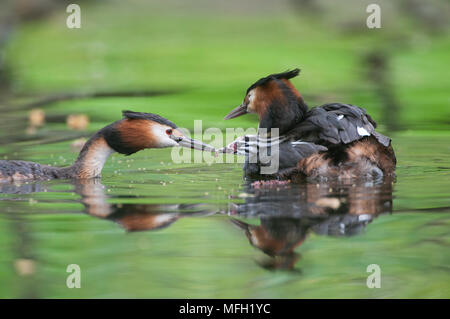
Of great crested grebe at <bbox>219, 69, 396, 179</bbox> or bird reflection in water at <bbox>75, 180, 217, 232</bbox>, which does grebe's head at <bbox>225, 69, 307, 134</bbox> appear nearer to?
great crested grebe at <bbox>219, 69, 396, 179</bbox>

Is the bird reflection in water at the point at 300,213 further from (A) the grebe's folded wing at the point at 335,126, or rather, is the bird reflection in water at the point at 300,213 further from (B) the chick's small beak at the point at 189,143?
(B) the chick's small beak at the point at 189,143

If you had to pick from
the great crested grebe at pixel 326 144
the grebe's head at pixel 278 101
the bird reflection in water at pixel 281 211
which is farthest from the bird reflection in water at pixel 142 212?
the grebe's head at pixel 278 101

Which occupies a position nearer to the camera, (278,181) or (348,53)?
(278,181)

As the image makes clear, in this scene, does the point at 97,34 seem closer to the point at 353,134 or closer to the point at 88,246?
the point at 353,134

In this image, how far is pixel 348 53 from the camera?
53.0 feet

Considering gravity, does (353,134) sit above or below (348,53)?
below

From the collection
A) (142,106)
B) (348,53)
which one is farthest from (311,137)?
(348,53)

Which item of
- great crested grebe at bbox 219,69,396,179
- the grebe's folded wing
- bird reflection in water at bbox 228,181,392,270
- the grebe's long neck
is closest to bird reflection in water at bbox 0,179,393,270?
bird reflection in water at bbox 228,181,392,270

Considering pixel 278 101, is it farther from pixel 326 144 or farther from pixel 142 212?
pixel 142 212

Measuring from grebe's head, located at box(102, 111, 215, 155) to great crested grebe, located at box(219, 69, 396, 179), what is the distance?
19.5 inches

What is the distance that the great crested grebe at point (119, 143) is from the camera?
7.65 m

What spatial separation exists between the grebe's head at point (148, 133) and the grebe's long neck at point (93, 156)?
0.16 m

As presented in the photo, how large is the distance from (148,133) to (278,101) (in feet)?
3.76

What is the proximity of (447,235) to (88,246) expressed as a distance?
2248 millimetres
